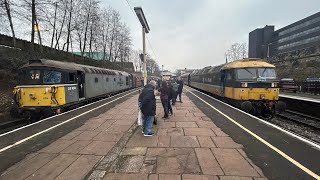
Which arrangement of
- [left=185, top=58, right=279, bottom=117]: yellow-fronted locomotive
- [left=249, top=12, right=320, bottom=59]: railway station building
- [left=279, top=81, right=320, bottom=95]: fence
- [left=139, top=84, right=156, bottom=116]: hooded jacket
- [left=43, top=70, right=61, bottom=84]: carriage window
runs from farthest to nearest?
1. [left=249, top=12, right=320, bottom=59]: railway station building
2. [left=279, top=81, right=320, bottom=95]: fence
3. [left=185, top=58, right=279, bottom=117]: yellow-fronted locomotive
4. [left=43, top=70, right=61, bottom=84]: carriage window
5. [left=139, top=84, right=156, bottom=116]: hooded jacket

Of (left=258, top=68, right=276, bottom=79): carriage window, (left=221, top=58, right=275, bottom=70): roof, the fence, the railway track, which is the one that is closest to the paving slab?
(left=258, top=68, right=276, bottom=79): carriage window

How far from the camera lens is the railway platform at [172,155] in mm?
4672

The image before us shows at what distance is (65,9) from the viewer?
100ft

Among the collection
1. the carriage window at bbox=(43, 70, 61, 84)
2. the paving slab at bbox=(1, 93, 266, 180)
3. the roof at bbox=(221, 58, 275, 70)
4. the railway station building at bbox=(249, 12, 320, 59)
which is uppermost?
the railway station building at bbox=(249, 12, 320, 59)

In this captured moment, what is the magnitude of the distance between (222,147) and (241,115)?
5.45 m

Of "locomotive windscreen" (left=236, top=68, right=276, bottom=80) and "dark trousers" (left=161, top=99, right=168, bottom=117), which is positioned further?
"locomotive windscreen" (left=236, top=68, right=276, bottom=80)

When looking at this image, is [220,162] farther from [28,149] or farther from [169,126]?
[28,149]

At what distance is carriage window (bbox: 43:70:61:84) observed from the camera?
1171cm

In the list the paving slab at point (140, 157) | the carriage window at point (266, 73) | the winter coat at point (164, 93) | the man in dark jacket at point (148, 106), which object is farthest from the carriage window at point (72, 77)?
the carriage window at point (266, 73)

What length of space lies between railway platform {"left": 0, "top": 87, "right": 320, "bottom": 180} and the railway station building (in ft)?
213

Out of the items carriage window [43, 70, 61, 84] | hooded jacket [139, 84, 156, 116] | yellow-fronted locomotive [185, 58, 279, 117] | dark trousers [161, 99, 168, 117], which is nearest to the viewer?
hooded jacket [139, 84, 156, 116]

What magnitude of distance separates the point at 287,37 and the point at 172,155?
99.3 meters

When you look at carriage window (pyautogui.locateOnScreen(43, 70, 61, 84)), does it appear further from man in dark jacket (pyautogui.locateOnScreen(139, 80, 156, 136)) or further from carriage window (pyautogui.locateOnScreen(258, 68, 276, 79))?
carriage window (pyautogui.locateOnScreen(258, 68, 276, 79))

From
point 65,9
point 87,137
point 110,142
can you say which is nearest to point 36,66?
point 87,137
